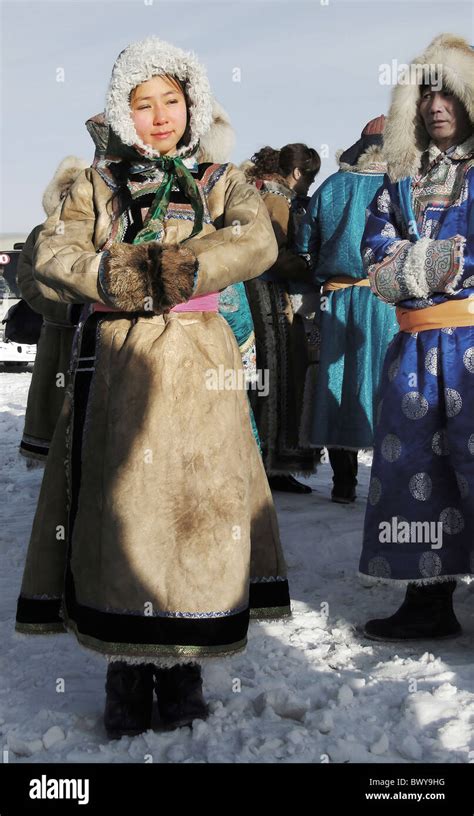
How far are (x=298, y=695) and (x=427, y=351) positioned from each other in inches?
50.0

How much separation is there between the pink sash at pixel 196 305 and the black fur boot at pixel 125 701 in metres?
0.97

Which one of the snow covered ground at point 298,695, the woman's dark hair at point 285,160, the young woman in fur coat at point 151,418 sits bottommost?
the snow covered ground at point 298,695

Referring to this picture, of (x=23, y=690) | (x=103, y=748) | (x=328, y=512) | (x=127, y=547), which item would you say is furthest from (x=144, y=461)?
(x=328, y=512)

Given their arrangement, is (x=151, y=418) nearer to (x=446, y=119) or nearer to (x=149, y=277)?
(x=149, y=277)

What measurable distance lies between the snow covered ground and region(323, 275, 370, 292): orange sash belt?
1.70 meters

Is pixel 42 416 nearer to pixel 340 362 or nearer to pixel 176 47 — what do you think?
pixel 340 362

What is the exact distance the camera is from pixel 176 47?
3090 mm

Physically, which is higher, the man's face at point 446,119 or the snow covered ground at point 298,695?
the man's face at point 446,119

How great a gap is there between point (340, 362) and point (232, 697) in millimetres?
2973

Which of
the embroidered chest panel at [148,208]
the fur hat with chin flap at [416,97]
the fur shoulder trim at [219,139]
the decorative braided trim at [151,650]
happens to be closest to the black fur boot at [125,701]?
the decorative braided trim at [151,650]

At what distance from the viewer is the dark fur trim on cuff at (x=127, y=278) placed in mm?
2783

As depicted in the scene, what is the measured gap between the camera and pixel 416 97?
402 centimetres

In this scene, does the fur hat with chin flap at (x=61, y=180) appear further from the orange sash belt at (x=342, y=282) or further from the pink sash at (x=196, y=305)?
the pink sash at (x=196, y=305)

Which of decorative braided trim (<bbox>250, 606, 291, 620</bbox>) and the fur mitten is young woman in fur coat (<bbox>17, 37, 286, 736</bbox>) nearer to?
the fur mitten
